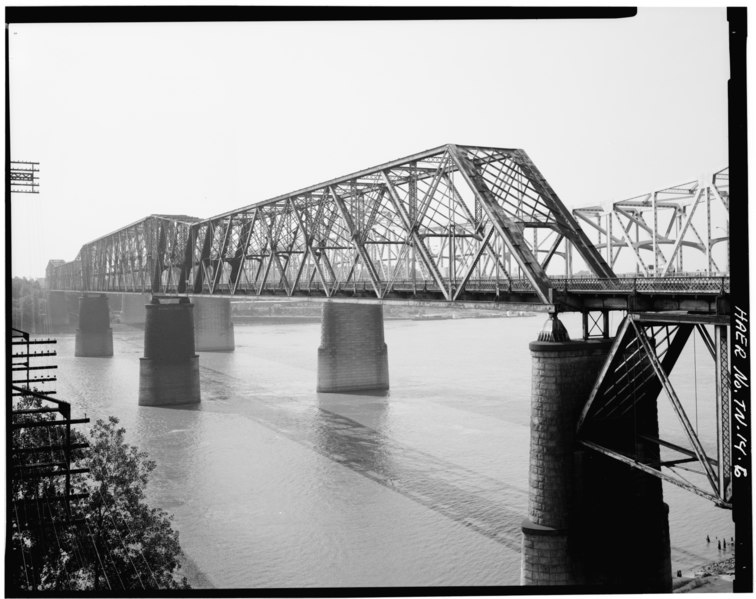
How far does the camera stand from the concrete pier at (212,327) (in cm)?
8944

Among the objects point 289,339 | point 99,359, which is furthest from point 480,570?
point 289,339

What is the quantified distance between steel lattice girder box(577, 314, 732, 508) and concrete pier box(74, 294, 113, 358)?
6944 centimetres

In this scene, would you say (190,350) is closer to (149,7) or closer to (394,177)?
(394,177)

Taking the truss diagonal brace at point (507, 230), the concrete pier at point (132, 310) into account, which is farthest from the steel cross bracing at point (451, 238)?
the concrete pier at point (132, 310)

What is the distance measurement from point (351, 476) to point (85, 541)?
1519cm

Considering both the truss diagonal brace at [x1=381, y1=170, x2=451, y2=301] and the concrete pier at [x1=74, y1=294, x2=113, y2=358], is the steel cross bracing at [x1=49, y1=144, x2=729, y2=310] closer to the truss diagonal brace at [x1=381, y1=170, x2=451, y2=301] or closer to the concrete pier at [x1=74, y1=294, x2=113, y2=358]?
the truss diagonal brace at [x1=381, y1=170, x2=451, y2=301]

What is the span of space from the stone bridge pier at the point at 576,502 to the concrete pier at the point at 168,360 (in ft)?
122

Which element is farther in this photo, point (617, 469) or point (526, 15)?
point (617, 469)

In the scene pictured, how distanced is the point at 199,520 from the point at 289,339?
80088 mm

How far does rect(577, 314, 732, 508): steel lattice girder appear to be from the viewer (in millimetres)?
13766

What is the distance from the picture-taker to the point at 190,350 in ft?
173

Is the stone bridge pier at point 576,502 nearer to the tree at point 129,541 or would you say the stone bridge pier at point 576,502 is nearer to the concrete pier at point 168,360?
the tree at point 129,541

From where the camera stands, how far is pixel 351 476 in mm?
33062

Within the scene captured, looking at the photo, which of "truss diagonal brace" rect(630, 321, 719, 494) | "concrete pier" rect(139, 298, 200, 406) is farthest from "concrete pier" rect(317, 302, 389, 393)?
"truss diagonal brace" rect(630, 321, 719, 494)
